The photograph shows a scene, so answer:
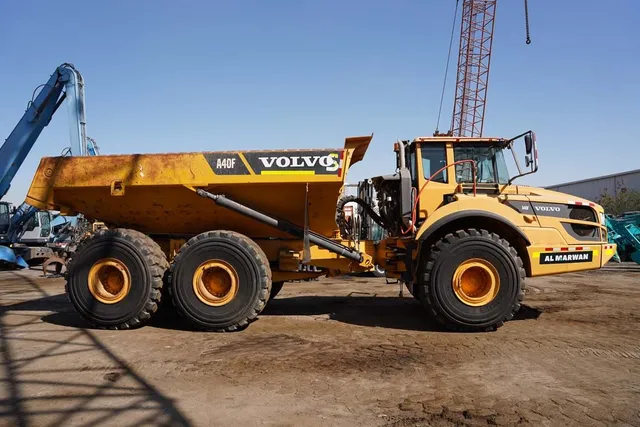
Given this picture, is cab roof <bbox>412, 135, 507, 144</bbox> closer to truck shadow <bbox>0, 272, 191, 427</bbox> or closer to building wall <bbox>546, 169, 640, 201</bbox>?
truck shadow <bbox>0, 272, 191, 427</bbox>

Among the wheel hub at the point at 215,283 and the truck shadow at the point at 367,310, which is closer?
the wheel hub at the point at 215,283

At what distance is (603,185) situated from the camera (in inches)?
1684

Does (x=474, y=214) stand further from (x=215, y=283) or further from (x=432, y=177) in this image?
(x=215, y=283)

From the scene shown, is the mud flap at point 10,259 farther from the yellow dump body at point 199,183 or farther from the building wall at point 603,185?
the building wall at point 603,185

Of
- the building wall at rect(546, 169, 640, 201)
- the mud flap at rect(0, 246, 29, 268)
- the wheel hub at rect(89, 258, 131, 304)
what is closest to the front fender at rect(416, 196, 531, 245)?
the wheel hub at rect(89, 258, 131, 304)

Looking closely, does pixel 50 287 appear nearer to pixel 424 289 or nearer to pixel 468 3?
pixel 424 289

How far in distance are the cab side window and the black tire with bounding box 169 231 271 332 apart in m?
2.62

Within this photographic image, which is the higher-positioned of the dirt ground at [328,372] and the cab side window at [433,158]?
the cab side window at [433,158]

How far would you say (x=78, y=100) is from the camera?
12766mm

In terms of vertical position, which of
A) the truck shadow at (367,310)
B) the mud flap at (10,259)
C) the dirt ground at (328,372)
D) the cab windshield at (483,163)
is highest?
the cab windshield at (483,163)

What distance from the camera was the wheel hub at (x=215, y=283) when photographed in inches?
227

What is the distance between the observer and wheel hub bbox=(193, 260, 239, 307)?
5773 millimetres

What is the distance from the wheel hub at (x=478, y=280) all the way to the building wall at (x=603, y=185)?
4117 centimetres

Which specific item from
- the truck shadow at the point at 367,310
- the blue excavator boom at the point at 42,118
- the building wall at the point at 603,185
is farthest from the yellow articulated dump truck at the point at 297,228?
the building wall at the point at 603,185
